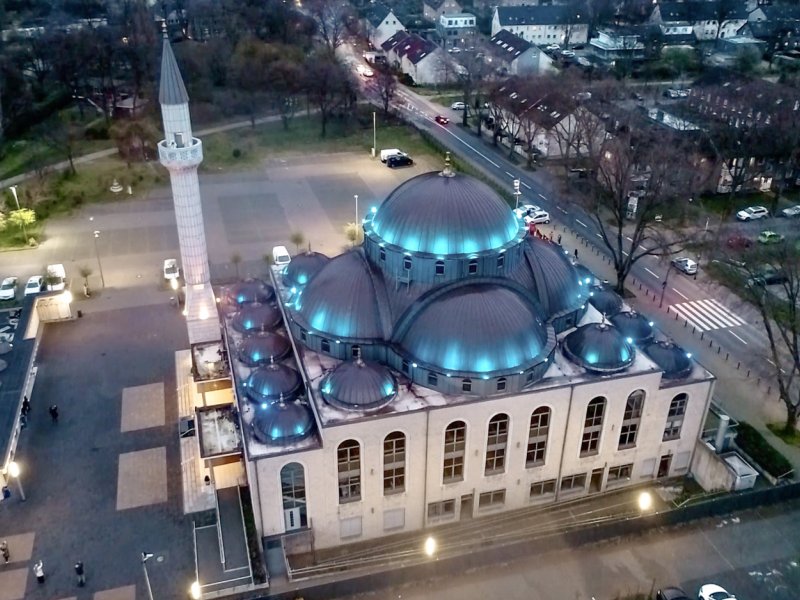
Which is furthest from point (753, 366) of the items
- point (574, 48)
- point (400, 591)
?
point (574, 48)

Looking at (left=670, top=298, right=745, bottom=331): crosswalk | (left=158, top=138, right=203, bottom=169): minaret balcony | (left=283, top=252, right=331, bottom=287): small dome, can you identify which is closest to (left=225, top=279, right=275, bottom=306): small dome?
(left=283, top=252, right=331, bottom=287): small dome

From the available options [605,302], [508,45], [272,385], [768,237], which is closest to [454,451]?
[272,385]

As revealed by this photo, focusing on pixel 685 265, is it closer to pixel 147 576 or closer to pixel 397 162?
pixel 397 162

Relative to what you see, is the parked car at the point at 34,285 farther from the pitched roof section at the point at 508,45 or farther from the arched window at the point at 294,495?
the pitched roof section at the point at 508,45

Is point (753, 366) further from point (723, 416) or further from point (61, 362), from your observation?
point (61, 362)

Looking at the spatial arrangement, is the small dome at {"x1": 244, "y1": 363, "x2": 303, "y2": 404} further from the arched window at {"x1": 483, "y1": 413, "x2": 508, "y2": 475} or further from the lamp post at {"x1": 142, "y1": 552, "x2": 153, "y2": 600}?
the arched window at {"x1": 483, "y1": 413, "x2": 508, "y2": 475}

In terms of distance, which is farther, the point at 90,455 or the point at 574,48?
the point at 574,48

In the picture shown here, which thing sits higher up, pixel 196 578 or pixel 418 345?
pixel 418 345

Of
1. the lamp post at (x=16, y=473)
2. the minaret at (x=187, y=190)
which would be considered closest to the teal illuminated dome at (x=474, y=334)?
the minaret at (x=187, y=190)
